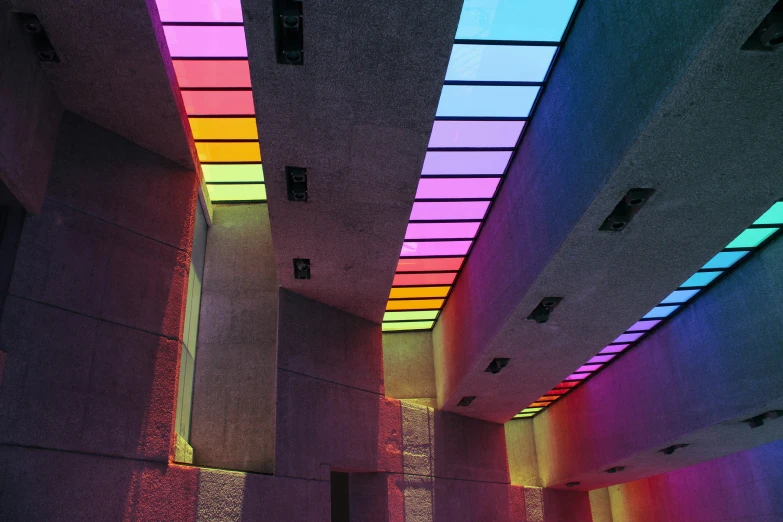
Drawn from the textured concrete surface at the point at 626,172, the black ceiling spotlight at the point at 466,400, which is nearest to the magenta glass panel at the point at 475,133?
the textured concrete surface at the point at 626,172

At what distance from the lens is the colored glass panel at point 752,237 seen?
1297 cm

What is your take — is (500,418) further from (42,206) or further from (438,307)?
(42,206)

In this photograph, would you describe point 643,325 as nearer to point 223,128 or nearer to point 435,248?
point 435,248

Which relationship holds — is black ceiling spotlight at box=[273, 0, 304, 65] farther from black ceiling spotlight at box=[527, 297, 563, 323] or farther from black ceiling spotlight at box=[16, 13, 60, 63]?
black ceiling spotlight at box=[527, 297, 563, 323]

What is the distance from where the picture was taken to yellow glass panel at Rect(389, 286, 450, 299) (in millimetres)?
17672

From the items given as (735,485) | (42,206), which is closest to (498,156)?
(42,206)

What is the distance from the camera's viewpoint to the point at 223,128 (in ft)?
43.6

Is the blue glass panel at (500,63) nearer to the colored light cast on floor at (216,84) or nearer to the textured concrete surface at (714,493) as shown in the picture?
the colored light cast on floor at (216,84)

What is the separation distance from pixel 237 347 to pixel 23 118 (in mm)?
7442

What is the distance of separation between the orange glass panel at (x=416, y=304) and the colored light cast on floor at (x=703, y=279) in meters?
5.20

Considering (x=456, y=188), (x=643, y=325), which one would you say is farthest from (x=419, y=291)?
(x=643, y=325)

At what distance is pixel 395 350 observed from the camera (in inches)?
825

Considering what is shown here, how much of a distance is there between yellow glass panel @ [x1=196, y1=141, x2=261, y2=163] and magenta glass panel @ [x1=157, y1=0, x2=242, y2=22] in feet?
12.5

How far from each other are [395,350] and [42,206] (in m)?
12.8
